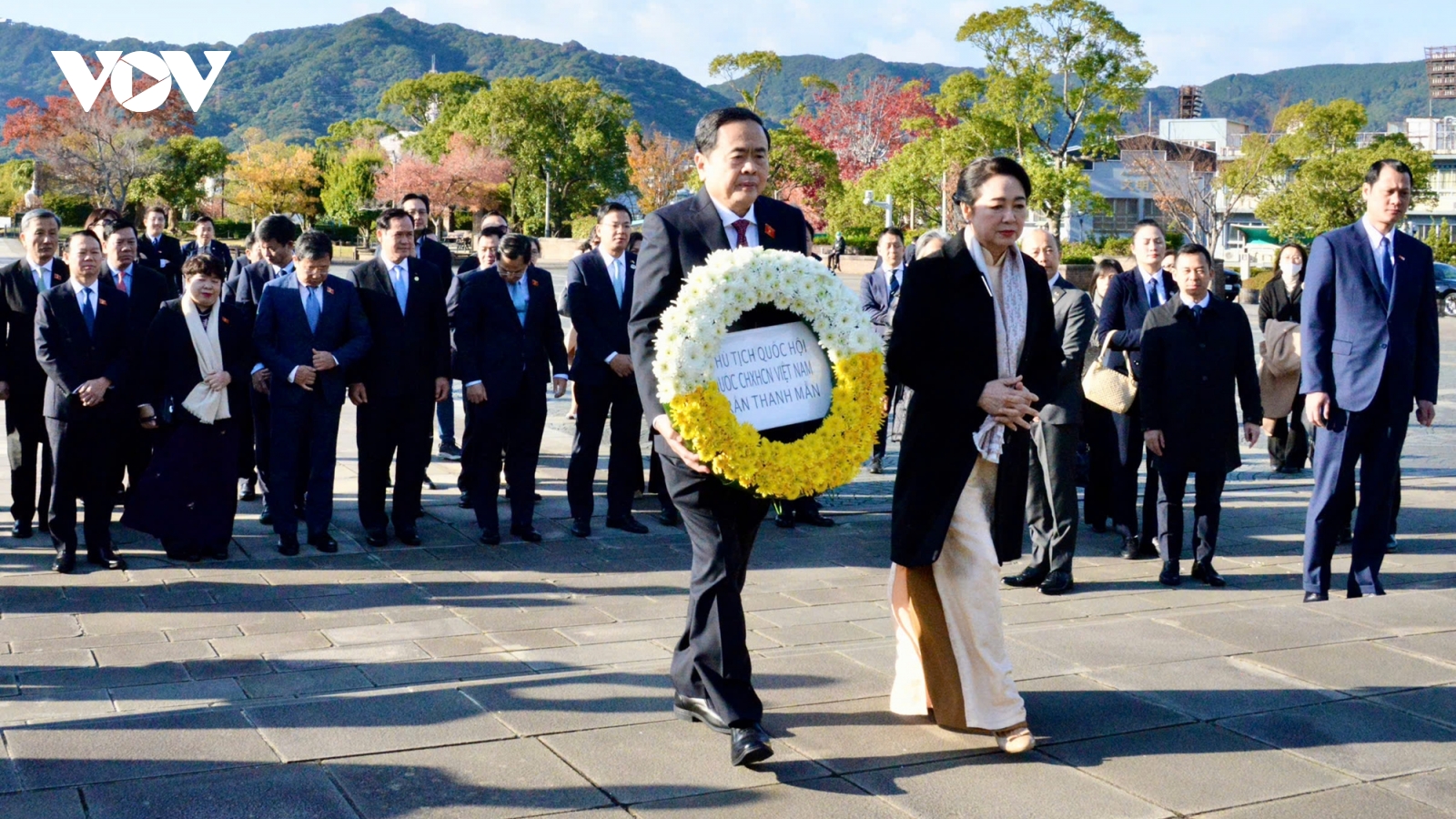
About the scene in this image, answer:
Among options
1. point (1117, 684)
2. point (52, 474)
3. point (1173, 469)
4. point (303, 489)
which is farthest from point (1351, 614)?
point (52, 474)

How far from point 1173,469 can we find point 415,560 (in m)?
3.97

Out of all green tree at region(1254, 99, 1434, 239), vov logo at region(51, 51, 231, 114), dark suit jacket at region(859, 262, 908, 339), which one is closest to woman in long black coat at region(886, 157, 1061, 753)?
dark suit jacket at region(859, 262, 908, 339)

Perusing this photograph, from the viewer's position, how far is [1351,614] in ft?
20.4

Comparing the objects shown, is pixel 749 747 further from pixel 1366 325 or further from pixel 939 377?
pixel 1366 325

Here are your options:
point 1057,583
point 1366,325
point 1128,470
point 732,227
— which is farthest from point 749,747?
point 1128,470

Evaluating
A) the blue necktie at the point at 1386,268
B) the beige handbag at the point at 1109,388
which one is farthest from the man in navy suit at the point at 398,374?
the blue necktie at the point at 1386,268

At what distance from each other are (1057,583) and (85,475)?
500 centimetres

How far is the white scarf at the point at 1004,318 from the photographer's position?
14.8 feet

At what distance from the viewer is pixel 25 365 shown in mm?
7910

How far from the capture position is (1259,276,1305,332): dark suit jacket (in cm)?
1053

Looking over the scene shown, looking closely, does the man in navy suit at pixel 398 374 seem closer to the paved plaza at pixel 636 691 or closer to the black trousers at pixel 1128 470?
the paved plaza at pixel 636 691

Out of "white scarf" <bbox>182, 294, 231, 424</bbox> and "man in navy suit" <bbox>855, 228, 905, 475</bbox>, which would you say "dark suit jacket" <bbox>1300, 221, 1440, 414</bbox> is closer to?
"man in navy suit" <bbox>855, 228, 905, 475</bbox>

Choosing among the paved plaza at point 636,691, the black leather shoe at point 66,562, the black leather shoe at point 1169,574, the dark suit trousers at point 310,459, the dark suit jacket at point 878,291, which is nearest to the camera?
the paved plaza at point 636,691

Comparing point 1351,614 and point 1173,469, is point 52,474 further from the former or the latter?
point 1351,614
